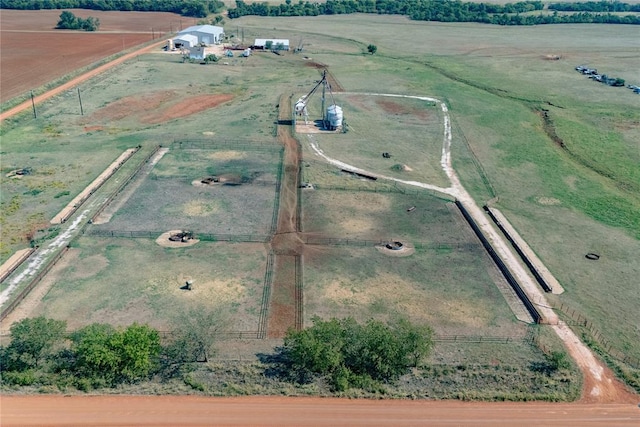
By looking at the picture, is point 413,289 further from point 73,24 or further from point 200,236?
point 73,24

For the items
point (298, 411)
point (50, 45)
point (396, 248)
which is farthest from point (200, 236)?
point (50, 45)

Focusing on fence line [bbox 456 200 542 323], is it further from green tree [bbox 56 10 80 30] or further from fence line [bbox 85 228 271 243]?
green tree [bbox 56 10 80 30]

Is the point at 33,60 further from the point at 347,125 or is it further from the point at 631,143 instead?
the point at 631,143

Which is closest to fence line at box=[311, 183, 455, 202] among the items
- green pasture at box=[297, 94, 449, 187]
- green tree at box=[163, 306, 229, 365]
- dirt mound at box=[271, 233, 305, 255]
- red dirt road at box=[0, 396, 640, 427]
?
green pasture at box=[297, 94, 449, 187]

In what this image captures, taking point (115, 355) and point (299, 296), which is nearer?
point (115, 355)

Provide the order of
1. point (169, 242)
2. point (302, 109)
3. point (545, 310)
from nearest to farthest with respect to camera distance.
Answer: point (545, 310)
point (169, 242)
point (302, 109)

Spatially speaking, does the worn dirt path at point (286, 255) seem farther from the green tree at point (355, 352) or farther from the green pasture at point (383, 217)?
the green tree at point (355, 352)
